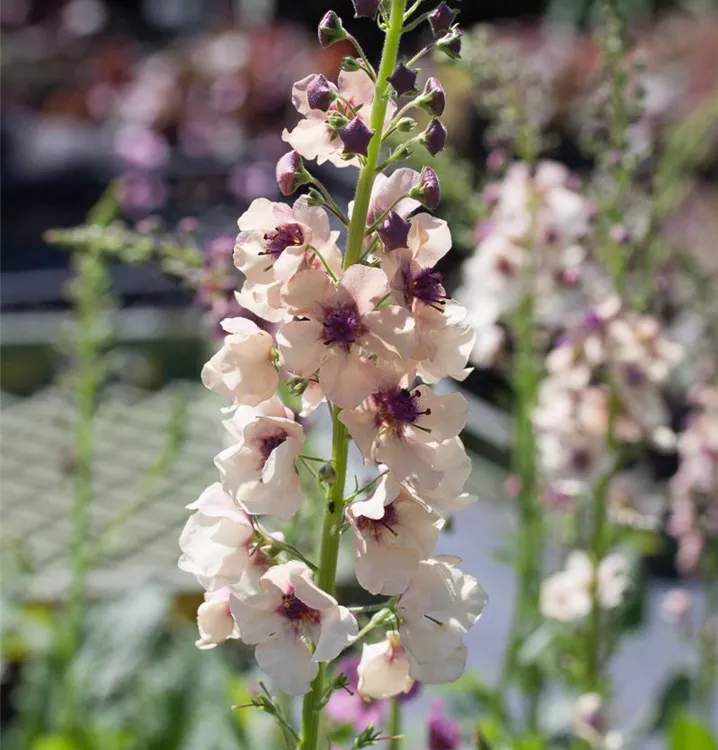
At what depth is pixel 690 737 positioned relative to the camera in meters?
1.70

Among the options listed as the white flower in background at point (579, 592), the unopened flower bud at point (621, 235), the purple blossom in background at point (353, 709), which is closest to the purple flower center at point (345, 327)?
the purple blossom in background at point (353, 709)

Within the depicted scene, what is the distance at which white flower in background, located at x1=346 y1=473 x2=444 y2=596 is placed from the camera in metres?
0.87

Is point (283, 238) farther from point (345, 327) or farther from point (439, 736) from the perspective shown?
point (439, 736)

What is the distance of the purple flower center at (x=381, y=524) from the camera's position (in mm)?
885

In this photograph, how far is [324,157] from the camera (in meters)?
0.90

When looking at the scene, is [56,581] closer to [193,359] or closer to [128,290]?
[193,359]

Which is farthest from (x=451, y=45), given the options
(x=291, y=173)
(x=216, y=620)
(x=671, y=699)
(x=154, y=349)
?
(x=154, y=349)

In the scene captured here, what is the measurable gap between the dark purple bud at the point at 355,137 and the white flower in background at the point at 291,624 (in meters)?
0.31

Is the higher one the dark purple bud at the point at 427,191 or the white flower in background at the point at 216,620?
the dark purple bud at the point at 427,191

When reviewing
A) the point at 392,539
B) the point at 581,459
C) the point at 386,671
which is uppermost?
the point at 392,539

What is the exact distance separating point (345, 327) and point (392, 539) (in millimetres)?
167

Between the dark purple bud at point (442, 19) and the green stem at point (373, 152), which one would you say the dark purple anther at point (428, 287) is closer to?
the green stem at point (373, 152)

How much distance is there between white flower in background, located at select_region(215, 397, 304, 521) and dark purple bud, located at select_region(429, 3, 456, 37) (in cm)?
31

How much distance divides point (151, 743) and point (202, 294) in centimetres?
97
